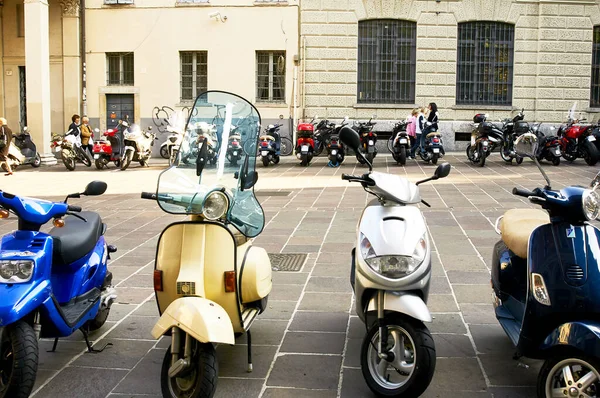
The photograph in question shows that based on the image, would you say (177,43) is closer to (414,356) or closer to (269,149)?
(269,149)

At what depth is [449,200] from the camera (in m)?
11.4

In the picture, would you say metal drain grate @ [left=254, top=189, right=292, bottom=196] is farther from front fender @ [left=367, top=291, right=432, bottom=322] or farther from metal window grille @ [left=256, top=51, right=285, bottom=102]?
metal window grille @ [left=256, top=51, right=285, bottom=102]

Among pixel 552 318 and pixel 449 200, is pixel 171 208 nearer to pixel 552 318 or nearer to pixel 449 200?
pixel 552 318

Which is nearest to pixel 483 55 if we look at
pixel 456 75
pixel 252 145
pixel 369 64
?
pixel 456 75

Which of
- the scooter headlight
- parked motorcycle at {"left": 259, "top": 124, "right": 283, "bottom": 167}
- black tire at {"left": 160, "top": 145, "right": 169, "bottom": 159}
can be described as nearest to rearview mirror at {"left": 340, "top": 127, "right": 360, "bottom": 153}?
A: the scooter headlight

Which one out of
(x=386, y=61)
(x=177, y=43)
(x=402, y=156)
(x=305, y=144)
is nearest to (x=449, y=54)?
(x=386, y=61)

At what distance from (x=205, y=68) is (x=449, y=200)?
13300 mm

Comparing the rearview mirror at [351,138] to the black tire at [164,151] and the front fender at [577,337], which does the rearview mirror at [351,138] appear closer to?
the front fender at [577,337]

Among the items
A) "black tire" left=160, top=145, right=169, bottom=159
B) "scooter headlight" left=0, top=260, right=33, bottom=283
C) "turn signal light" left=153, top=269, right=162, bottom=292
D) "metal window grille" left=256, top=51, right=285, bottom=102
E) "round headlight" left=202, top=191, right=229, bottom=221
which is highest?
"metal window grille" left=256, top=51, right=285, bottom=102

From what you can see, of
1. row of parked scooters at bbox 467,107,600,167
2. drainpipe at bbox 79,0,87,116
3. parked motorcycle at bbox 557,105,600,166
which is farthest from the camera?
drainpipe at bbox 79,0,87,116

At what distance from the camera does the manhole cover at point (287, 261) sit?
6.91 meters

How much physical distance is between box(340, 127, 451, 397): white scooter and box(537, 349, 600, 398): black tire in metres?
0.54

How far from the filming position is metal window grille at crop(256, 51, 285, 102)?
887 inches

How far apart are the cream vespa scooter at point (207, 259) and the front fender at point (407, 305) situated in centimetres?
82
